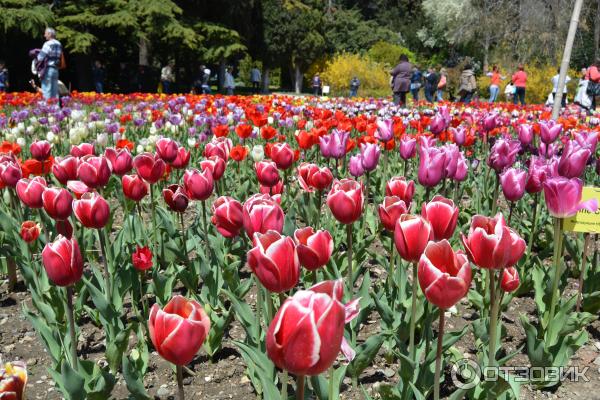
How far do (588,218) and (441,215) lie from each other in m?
0.87

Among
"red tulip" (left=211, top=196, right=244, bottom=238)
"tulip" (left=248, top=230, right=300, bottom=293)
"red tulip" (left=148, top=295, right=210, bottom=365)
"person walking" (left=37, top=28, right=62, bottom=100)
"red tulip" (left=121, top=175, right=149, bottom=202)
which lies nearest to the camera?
"red tulip" (left=148, top=295, right=210, bottom=365)

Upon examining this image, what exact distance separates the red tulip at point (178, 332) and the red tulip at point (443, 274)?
55 cm

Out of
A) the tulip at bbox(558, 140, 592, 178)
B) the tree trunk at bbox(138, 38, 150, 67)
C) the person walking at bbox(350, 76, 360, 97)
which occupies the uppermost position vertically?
the tree trunk at bbox(138, 38, 150, 67)

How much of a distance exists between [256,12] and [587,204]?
31.1 metres

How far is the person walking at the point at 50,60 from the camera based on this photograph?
10.4 metres

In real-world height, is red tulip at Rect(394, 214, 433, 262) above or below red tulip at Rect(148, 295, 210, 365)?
above

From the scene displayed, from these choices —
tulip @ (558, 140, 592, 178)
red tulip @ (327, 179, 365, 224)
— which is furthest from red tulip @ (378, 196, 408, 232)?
tulip @ (558, 140, 592, 178)

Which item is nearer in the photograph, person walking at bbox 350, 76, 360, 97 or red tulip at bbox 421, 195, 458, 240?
red tulip at bbox 421, 195, 458, 240

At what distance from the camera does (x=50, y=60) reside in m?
10.5

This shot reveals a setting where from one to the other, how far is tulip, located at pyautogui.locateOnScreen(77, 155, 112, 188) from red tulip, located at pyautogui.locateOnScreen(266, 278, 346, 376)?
1.90 m

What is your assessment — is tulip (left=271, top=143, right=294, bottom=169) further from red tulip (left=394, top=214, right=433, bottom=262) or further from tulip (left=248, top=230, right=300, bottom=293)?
tulip (left=248, top=230, right=300, bottom=293)

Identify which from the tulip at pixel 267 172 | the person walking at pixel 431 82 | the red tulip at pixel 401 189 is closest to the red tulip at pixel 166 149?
the tulip at pixel 267 172

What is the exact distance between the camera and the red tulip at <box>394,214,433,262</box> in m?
1.60

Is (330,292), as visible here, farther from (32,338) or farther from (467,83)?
(467,83)
